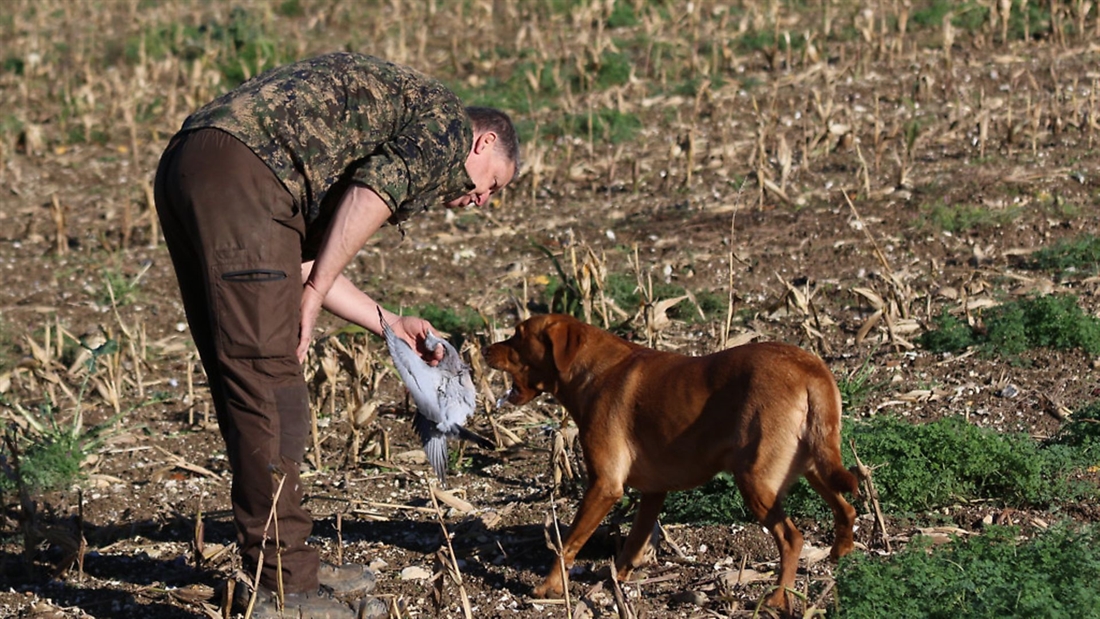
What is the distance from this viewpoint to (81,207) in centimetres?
1207

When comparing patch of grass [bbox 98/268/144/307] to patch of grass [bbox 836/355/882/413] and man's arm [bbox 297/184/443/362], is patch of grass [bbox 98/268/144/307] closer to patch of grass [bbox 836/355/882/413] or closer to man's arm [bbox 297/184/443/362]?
man's arm [bbox 297/184/443/362]

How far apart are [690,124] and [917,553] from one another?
7.71m

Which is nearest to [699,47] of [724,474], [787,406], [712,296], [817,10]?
[817,10]

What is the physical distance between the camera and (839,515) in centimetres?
539

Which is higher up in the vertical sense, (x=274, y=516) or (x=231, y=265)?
(x=231, y=265)

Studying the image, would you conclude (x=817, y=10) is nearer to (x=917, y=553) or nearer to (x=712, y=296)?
(x=712, y=296)

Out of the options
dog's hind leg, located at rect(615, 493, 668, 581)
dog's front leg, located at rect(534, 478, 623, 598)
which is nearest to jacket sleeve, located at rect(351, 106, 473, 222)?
dog's front leg, located at rect(534, 478, 623, 598)

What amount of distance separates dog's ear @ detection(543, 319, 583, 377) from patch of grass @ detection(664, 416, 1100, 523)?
90 cm

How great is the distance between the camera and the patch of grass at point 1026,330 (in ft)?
25.4

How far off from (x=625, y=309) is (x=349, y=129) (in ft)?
12.4

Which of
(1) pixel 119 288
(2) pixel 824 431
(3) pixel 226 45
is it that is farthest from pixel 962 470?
(3) pixel 226 45

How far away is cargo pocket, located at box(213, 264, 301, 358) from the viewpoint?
5.15m

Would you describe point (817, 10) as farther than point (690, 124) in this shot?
Yes

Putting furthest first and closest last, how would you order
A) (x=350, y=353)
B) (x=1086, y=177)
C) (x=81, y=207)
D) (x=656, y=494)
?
(x=81, y=207)
(x=1086, y=177)
(x=350, y=353)
(x=656, y=494)
